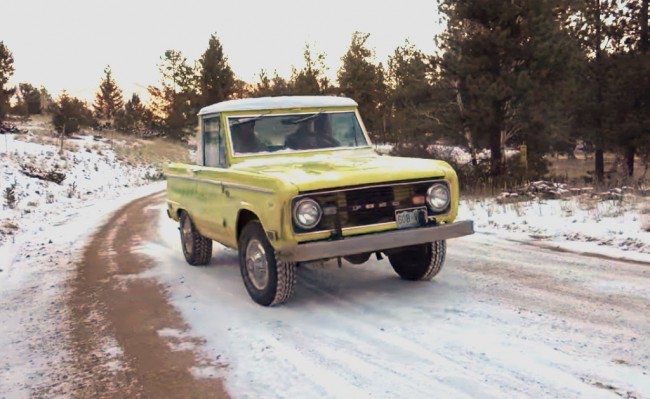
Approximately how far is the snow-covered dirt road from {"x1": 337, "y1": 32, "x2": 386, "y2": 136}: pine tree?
148 ft

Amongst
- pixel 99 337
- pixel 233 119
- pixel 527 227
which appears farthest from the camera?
pixel 527 227

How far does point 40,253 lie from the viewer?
28.0 ft

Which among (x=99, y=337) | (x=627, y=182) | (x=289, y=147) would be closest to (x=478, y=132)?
(x=627, y=182)

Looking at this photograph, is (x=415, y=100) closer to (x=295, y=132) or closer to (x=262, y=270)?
(x=295, y=132)

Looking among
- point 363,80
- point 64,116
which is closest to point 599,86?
point 363,80

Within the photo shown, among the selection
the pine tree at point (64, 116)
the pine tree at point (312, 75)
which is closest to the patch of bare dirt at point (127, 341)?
the pine tree at point (64, 116)

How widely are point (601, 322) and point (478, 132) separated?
46.6 ft

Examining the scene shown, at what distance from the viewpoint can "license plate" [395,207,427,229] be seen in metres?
4.99

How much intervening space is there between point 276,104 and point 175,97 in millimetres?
50200

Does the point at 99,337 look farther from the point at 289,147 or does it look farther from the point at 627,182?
the point at 627,182

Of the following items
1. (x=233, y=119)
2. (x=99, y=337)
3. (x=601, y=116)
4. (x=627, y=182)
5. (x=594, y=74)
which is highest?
(x=594, y=74)

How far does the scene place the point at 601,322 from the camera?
Result: 14.0 ft

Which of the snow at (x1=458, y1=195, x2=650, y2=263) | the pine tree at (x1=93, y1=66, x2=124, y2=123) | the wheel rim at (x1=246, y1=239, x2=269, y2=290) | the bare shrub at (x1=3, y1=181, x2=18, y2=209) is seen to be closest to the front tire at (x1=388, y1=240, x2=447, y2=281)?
the wheel rim at (x1=246, y1=239, x2=269, y2=290)

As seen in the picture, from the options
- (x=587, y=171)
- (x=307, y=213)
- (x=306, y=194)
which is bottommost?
(x=587, y=171)
